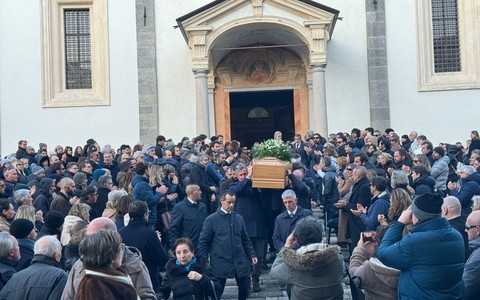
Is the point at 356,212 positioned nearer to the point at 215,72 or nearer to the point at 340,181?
the point at 340,181

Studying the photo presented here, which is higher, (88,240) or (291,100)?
(291,100)

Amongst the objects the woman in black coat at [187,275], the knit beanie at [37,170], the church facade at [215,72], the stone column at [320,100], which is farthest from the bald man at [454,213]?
the church facade at [215,72]

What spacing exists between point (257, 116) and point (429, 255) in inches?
804

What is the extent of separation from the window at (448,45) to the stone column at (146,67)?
793 centimetres

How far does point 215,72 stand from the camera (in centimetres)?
2405

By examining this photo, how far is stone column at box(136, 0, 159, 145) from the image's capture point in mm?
23328

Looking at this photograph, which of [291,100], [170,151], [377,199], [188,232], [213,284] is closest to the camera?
[213,284]

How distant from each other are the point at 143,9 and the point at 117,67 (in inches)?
75.3

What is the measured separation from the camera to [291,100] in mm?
25422

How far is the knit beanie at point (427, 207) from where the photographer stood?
249 inches

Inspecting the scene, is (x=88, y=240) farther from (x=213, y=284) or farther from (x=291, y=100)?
(x=291, y=100)

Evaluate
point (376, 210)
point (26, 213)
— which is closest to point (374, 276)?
point (376, 210)

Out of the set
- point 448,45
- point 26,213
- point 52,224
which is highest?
point 448,45

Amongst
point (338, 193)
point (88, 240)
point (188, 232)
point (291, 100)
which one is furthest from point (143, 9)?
point (88, 240)
